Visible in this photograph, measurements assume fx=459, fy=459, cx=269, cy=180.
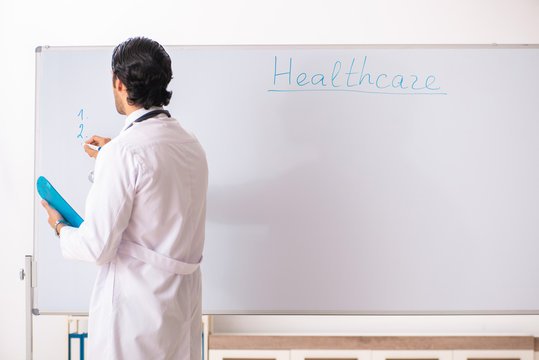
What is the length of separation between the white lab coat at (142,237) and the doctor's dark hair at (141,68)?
0.15ft

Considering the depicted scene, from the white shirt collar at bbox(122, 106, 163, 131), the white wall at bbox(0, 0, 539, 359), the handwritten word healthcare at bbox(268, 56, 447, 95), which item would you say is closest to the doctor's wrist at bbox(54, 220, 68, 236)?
the white shirt collar at bbox(122, 106, 163, 131)

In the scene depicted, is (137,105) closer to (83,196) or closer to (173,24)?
(83,196)

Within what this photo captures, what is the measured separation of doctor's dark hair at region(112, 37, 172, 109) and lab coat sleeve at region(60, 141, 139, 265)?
0.49 feet

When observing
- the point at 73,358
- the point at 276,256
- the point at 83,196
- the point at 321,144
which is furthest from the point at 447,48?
the point at 73,358

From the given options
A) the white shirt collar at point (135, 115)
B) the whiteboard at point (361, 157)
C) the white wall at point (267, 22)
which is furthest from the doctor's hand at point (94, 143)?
the white wall at point (267, 22)

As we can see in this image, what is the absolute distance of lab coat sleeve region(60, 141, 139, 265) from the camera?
0.98m

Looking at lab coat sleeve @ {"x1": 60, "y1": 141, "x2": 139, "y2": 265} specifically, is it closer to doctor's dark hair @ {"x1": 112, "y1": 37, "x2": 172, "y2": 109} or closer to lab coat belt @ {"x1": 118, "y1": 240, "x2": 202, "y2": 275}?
lab coat belt @ {"x1": 118, "y1": 240, "x2": 202, "y2": 275}

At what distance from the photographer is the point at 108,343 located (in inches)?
41.6

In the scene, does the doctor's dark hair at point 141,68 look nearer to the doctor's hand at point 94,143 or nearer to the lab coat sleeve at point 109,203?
the lab coat sleeve at point 109,203

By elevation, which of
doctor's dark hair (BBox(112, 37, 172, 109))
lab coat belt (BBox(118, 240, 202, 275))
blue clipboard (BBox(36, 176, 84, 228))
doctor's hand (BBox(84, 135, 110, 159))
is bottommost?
lab coat belt (BBox(118, 240, 202, 275))

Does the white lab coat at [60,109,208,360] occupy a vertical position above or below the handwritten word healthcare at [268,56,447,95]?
below

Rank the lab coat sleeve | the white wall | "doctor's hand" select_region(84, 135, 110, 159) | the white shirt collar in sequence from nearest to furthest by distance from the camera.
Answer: the lab coat sleeve → the white shirt collar → "doctor's hand" select_region(84, 135, 110, 159) → the white wall

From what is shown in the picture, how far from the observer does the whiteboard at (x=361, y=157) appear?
4.77ft

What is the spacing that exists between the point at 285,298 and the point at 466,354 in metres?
0.89
